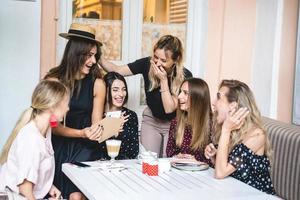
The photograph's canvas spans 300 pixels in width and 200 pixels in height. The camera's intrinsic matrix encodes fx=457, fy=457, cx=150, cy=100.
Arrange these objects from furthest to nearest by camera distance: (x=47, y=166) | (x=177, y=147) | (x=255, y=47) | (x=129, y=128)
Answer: (x=255, y=47)
(x=129, y=128)
(x=177, y=147)
(x=47, y=166)

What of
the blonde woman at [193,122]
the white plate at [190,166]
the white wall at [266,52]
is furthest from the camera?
the white wall at [266,52]

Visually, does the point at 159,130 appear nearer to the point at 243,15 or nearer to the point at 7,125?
the point at 7,125

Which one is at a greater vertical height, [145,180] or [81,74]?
[81,74]

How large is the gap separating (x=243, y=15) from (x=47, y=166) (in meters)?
2.55

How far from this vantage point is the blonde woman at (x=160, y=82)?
317 cm

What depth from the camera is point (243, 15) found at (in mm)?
4207

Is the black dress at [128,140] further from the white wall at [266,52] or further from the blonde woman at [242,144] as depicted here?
the white wall at [266,52]

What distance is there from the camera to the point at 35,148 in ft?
7.39

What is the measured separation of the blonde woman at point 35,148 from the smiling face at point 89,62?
544mm

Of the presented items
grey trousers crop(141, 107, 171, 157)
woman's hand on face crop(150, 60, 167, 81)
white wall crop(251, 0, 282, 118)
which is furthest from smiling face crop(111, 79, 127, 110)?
white wall crop(251, 0, 282, 118)

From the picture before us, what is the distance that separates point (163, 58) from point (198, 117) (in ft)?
1.93

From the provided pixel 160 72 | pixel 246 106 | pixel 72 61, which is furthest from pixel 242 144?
pixel 72 61

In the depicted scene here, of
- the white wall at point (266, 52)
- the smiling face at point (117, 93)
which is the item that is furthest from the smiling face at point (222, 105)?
the white wall at point (266, 52)

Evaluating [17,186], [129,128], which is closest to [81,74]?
[129,128]
